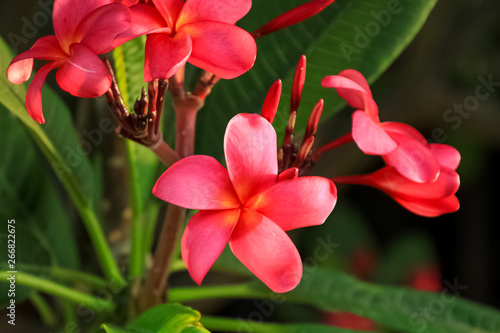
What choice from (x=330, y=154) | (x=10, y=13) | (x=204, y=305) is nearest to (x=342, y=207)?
(x=330, y=154)

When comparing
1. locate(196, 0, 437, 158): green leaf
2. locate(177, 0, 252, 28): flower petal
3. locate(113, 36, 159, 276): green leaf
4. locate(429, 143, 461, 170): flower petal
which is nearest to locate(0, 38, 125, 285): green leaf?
locate(113, 36, 159, 276): green leaf

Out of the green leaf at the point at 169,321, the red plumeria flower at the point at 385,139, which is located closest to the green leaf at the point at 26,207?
the green leaf at the point at 169,321

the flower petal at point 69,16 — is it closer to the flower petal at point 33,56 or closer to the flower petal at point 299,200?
the flower petal at point 33,56

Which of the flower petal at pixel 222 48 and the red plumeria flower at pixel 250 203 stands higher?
the flower petal at pixel 222 48

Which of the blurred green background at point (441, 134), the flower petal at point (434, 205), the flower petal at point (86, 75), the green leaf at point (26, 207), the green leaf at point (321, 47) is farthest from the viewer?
the blurred green background at point (441, 134)

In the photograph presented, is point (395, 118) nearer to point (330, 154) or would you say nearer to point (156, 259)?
point (330, 154)

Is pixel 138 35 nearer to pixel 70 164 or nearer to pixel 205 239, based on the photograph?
pixel 205 239
